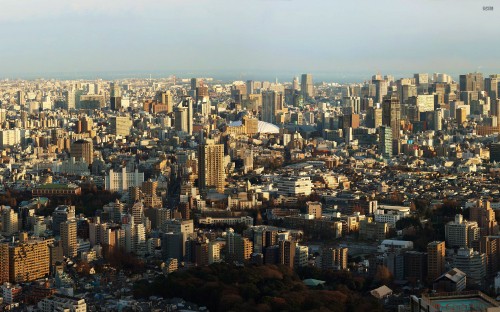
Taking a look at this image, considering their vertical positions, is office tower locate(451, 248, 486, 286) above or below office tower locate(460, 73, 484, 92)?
below

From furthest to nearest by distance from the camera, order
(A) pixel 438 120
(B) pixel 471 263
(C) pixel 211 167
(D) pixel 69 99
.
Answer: (D) pixel 69 99 < (A) pixel 438 120 < (C) pixel 211 167 < (B) pixel 471 263

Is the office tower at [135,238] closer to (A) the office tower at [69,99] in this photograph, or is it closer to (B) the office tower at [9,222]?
(B) the office tower at [9,222]

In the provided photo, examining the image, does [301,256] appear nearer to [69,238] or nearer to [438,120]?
[69,238]

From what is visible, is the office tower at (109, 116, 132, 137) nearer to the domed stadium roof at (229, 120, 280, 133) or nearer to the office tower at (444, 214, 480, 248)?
the domed stadium roof at (229, 120, 280, 133)

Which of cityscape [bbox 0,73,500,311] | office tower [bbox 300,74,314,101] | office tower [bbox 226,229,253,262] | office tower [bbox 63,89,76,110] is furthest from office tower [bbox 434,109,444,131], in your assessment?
office tower [bbox 226,229,253,262]

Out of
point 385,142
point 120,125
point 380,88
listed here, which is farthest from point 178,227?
point 380,88

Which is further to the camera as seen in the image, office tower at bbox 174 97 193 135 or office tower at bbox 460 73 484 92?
office tower at bbox 460 73 484 92

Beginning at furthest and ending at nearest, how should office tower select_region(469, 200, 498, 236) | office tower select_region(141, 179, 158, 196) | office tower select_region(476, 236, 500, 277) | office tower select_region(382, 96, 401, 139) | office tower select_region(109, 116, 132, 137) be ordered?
office tower select_region(109, 116, 132, 137) → office tower select_region(382, 96, 401, 139) → office tower select_region(141, 179, 158, 196) → office tower select_region(469, 200, 498, 236) → office tower select_region(476, 236, 500, 277)
